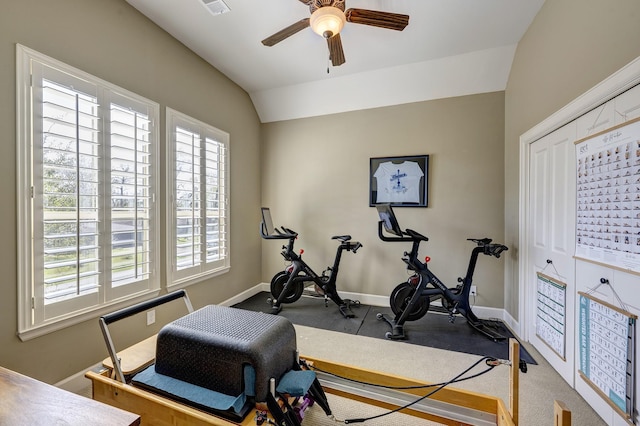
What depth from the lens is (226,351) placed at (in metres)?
1.12

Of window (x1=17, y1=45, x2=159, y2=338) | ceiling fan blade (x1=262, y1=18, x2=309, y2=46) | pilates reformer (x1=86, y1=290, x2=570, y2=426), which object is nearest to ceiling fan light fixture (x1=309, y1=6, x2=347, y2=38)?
ceiling fan blade (x1=262, y1=18, x2=309, y2=46)

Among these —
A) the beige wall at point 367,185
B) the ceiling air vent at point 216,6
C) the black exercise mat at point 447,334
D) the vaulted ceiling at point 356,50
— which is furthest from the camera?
the beige wall at point 367,185

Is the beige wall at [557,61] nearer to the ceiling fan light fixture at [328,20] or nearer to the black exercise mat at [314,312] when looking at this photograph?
the ceiling fan light fixture at [328,20]

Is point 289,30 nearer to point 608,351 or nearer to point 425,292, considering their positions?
point 425,292

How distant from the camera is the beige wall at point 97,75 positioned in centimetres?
165

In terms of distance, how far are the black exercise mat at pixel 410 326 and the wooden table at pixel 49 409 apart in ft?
7.97

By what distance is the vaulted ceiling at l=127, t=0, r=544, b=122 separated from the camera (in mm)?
2367

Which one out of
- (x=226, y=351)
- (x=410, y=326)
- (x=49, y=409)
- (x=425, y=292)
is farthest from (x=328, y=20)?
(x=410, y=326)

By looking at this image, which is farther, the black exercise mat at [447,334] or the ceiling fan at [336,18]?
the black exercise mat at [447,334]

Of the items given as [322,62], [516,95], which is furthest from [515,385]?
[322,62]

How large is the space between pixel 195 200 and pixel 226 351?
7.49ft

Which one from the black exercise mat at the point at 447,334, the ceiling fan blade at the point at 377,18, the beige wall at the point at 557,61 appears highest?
the ceiling fan blade at the point at 377,18

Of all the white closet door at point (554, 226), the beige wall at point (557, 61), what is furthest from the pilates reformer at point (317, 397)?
the beige wall at point (557, 61)

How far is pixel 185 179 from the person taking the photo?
2.89m
